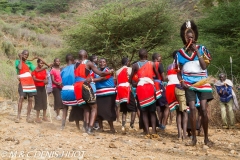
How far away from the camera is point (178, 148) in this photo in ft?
17.7

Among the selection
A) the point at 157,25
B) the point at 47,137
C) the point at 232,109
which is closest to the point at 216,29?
the point at 157,25

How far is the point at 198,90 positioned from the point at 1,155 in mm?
2991

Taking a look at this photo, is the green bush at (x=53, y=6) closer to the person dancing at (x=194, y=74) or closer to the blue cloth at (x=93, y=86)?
the blue cloth at (x=93, y=86)

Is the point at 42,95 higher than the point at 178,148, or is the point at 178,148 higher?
the point at 42,95

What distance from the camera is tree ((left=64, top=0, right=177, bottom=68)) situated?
12906mm

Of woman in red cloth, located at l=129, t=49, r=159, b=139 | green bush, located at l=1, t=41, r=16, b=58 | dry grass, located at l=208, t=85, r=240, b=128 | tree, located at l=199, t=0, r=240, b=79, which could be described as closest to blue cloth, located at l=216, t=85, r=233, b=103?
dry grass, located at l=208, t=85, r=240, b=128

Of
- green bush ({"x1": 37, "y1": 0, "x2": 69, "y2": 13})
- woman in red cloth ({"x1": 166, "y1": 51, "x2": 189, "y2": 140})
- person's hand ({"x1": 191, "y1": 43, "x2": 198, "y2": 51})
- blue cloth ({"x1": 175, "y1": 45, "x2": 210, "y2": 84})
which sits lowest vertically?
woman in red cloth ({"x1": 166, "y1": 51, "x2": 189, "y2": 140})

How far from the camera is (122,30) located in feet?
43.3

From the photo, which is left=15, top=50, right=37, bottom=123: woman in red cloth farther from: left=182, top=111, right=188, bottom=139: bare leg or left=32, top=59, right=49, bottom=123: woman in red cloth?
left=182, top=111, right=188, bottom=139: bare leg

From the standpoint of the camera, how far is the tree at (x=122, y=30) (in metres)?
12.9

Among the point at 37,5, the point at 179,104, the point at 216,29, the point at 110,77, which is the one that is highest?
the point at 37,5

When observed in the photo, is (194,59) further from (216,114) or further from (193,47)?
(216,114)

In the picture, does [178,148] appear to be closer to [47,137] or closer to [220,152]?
[220,152]

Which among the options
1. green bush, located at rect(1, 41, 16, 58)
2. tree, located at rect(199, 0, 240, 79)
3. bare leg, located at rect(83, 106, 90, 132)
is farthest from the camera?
green bush, located at rect(1, 41, 16, 58)
